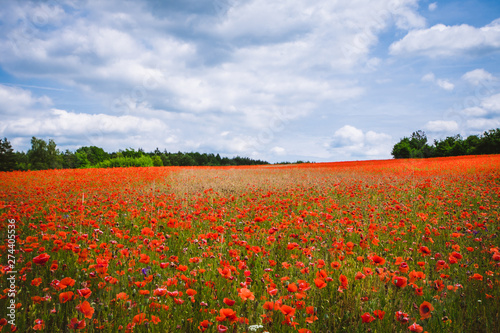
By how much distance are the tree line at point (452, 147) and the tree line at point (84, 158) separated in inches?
2188

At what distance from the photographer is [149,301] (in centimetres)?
248

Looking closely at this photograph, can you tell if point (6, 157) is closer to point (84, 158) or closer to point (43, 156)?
point (43, 156)

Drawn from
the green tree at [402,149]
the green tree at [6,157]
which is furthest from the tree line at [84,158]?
the green tree at [402,149]

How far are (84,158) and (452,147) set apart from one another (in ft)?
347

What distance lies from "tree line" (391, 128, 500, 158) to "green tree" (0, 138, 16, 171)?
84969mm

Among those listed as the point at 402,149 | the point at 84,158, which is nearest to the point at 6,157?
the point at 84,158

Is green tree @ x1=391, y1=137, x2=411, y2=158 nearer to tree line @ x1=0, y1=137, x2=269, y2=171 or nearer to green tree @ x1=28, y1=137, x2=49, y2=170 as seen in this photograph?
tree line @ x1=0, y1=137, x2=269, y2=171

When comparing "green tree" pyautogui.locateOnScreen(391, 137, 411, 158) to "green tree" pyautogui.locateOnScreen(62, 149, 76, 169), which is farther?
"green tree" pyautogui.locateOnScreen(62, 149, 76, 169)

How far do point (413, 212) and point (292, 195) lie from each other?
10.9 feet

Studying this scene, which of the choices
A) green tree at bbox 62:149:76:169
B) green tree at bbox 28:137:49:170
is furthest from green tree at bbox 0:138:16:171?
green tree at bbox 62:149:76:169

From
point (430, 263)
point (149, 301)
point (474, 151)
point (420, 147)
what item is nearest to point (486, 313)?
point (430, 263)

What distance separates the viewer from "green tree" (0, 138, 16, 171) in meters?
48.2

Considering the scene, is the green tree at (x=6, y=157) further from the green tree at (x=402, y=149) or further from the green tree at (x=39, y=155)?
the green tree at (x=402, y=149)

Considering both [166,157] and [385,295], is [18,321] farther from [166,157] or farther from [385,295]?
[166,157]
